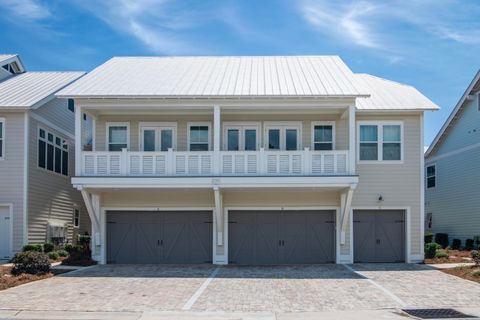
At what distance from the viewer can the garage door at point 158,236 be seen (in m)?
23.9

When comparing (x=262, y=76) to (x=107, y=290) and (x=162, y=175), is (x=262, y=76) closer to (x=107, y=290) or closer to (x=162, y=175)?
(x=162, y=175)

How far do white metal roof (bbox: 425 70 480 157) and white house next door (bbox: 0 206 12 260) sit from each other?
22482 mm

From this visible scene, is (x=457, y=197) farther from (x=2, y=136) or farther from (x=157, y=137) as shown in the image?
(x=2, y=136)

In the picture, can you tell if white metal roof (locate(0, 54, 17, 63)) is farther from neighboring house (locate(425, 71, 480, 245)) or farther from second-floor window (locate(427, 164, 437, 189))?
second-floor window (locate(427, 164, 437, 189))

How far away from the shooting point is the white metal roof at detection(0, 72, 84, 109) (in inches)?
942

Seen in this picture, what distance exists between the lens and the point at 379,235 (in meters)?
23.8

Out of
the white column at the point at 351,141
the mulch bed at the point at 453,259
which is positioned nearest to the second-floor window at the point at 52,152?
the white column at the point at 351,141

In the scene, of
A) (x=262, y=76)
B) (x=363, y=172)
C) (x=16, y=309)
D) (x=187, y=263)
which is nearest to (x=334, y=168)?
(x=363, y=172)

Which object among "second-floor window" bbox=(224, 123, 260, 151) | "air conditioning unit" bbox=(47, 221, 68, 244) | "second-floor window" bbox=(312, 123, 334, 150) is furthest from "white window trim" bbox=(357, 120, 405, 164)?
"air conditioning unit" bbox=(47, 221, 68, 244)

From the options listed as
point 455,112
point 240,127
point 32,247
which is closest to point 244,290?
point 240,127

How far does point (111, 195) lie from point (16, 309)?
35.0 ft

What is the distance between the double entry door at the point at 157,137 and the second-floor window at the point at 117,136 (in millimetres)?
718

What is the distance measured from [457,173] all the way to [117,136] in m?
18.1

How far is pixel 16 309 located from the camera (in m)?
13.5
